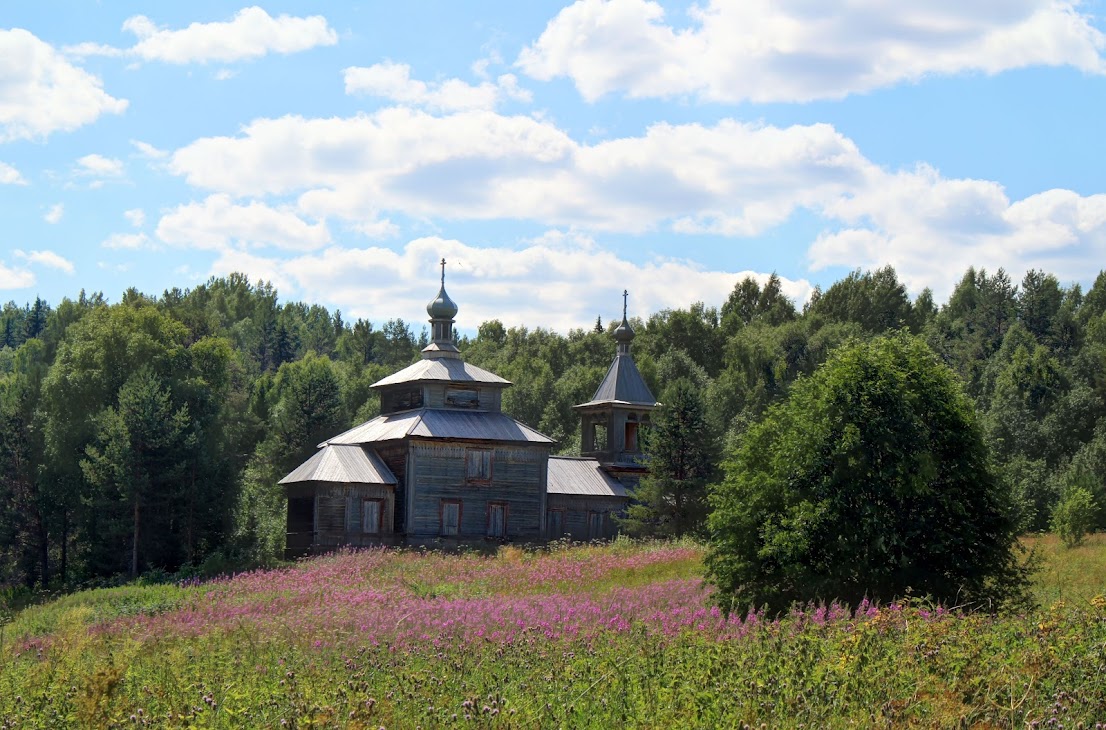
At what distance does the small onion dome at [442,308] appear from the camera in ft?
178

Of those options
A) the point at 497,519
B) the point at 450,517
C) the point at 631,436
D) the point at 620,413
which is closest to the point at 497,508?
the point at 497,519

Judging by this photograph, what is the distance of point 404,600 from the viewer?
28516 mm

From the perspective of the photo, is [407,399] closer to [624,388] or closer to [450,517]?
[450,517]

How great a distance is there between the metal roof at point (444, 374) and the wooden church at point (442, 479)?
7 cm

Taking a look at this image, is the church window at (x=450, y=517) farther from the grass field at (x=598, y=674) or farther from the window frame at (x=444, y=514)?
the grass field at (x=598, y=674)

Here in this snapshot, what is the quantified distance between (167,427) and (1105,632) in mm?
44755

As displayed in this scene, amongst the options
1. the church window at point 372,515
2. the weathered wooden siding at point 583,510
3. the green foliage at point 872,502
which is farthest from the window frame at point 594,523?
the green foliage at point 872,502

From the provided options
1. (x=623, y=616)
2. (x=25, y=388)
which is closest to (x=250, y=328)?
(x=25, y=388)

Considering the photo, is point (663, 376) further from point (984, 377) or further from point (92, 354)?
point (92, 354)

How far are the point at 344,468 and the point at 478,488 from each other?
5.03m

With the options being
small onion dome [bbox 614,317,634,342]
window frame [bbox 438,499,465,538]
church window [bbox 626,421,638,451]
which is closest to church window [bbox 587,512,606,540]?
church window [bbox 626,421,638,451]

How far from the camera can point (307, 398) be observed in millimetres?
81938

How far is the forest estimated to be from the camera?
52.0m

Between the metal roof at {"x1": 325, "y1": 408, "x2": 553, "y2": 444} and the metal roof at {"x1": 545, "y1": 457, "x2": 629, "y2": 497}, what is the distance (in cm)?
265
